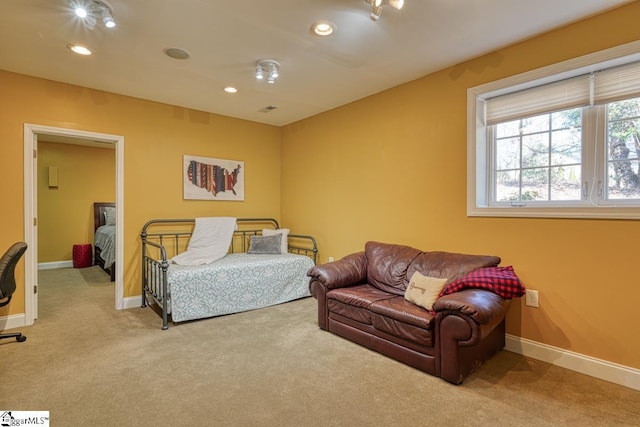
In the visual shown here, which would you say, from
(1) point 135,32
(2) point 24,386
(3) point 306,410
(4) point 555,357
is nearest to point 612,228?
(4) point 555,357

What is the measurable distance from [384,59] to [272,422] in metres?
2.87

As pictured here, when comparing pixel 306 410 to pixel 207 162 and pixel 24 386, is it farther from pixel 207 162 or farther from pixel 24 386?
pixel 207 162

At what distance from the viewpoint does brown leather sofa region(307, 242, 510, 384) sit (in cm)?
207

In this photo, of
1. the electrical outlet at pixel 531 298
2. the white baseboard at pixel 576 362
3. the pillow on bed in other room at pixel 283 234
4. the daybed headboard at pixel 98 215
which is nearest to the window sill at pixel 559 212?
the electrical outlet at pixel 531 298

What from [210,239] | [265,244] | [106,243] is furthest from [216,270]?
[106,243]

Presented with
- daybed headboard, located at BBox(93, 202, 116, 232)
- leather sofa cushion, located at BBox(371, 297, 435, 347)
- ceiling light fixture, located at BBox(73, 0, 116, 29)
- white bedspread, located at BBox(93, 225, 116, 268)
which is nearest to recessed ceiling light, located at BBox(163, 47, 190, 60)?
ceiling light fixture, located at BBox(73, 0, 116, 29)

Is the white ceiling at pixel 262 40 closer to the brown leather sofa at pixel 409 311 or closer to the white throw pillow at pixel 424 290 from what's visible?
the brown leather sofa at pixel 409 311

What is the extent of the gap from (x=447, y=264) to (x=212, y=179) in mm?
3251

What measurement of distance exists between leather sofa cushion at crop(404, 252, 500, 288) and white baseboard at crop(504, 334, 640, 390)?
67 centimetres

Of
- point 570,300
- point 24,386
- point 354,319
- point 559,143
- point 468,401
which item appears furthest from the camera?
point 354,319

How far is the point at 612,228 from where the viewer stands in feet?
7.18

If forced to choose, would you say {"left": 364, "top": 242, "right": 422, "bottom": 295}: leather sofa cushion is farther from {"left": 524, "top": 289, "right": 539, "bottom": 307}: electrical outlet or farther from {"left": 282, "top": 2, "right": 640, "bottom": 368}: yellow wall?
{"left": 524, "top": 289, "right": 539, "bottom": 307}: electrical outlet

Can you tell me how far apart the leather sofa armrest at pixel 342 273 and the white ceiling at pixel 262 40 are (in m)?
1.90

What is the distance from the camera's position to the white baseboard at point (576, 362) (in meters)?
2.13
